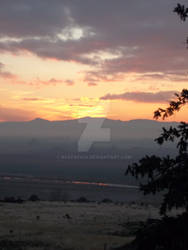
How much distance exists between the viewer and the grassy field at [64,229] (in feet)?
82.4

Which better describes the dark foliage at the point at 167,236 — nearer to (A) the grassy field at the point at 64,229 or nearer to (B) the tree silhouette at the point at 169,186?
(B) the tree silhouette at the point at 169,186

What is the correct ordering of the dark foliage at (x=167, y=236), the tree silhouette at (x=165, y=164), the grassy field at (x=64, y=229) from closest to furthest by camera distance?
1. the dark foliage at (x=167, y=236)
2. the tree silhouette at (x=165, y=164)
3. the grassy field at (x=64, y=229)

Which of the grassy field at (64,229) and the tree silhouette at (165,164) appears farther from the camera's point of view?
the grassy field at (64,229)

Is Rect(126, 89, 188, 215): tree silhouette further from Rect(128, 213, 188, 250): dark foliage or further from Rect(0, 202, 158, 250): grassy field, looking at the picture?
Rect(0, 202, 158, 250): grassy field

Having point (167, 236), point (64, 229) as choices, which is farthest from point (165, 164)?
point (64, 229)

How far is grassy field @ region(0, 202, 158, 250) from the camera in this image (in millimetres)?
25109

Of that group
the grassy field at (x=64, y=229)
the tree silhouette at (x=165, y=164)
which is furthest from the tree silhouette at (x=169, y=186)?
the grassy field at (x=64, y=229)

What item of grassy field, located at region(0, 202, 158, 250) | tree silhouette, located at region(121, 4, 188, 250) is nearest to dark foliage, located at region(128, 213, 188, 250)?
tree silhouette, located at region(121, 4, 188, 250)

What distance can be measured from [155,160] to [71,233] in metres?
21.0

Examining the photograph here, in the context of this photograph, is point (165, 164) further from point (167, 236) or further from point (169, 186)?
point (167, 236)

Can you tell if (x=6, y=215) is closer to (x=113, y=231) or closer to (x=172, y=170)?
(x=113, y=231)

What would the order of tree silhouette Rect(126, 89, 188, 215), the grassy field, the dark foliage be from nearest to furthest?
the dark foliage
tree silhouette Rect(126, 89, 188, 215)
the grassy field

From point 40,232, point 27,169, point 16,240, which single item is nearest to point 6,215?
point 40,232

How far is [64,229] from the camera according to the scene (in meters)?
31.9
